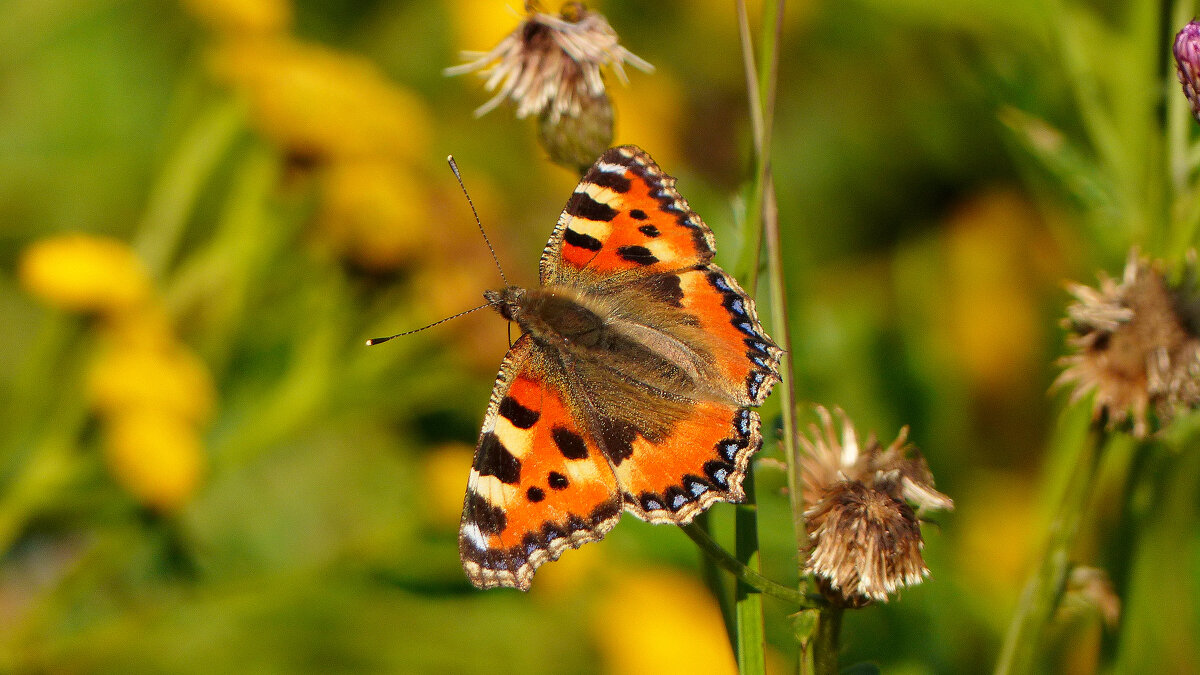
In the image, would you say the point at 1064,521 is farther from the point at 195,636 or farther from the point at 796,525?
the point at 195,636

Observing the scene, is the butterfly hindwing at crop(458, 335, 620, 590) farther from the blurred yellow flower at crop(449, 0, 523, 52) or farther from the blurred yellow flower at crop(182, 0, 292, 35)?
the blurred yellow flower at crop(449, 0, 523, 52)

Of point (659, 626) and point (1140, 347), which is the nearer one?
point (1140, 347)

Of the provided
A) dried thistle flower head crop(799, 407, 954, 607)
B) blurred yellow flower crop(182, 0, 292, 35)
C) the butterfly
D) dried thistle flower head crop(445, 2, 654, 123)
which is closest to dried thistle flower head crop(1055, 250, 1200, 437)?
dried thistle flower head crop(799, 407, 954, 607)

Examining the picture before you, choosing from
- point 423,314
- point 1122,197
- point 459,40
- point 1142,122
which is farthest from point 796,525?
point 459,40

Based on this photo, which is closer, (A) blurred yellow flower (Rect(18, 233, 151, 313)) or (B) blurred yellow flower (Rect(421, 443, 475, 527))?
(A) blurred yellow flower (Rect(18, 233, 151, 313))

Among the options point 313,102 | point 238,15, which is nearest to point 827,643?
point 313,102

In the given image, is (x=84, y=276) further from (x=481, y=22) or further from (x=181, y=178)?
(x=481, y=22)
